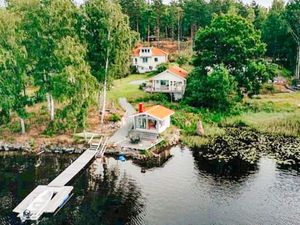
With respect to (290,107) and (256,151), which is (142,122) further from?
(290,107)

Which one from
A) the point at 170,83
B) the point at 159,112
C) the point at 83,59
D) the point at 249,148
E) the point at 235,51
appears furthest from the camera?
the point at 170,83

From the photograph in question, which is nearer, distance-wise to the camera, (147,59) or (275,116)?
(275,116)

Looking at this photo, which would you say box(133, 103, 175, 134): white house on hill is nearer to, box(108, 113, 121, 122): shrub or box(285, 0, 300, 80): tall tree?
box(108, 113, 121, 122): shrub

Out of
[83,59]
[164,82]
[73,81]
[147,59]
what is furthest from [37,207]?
[147,59]

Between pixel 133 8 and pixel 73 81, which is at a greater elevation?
pixel 133 8

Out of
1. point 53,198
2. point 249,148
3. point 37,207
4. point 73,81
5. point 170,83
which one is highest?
point 73,81

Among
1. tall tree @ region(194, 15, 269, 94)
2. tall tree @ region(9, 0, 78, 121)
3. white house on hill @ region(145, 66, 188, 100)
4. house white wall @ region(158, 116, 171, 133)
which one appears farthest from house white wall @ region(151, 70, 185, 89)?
tall tree @ region(9, 0, 78, 121)

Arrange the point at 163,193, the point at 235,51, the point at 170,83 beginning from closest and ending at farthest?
the point at 163,193 → the point at 235,51 → the point at 170,83

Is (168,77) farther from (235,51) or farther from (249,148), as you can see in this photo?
(249,148)
